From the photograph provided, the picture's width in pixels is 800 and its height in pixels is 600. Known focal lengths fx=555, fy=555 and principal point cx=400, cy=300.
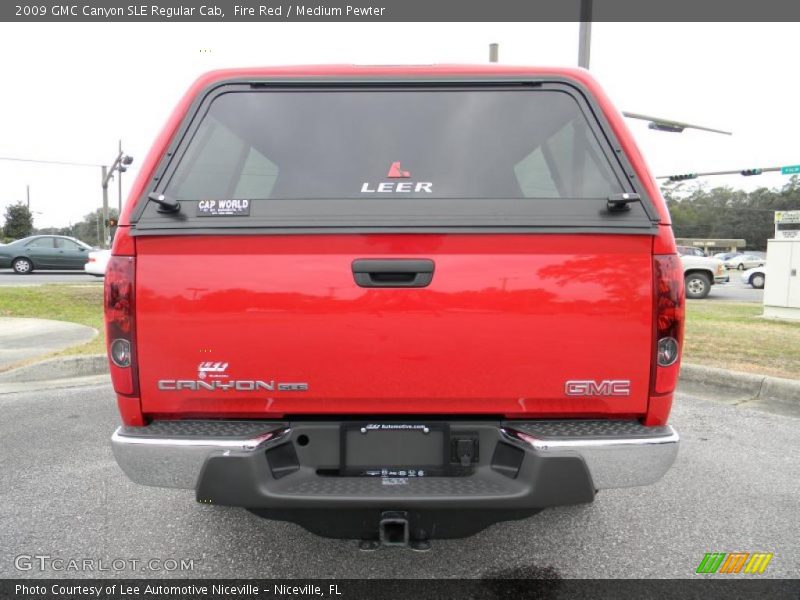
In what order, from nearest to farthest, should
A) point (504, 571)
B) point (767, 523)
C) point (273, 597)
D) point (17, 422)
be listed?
point (273, 597), point (504, 571), point (767, 523), point (17, 422)

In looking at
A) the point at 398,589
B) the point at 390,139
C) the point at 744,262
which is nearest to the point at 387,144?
the point at 390,139

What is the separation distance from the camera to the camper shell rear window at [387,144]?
2.27m

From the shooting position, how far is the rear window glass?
7.55ft

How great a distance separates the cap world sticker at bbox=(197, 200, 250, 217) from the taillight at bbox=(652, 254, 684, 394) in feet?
5.13

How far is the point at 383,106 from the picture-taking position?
2.40 m

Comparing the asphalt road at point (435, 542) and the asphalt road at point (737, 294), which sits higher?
the asphalt road at point (435, 542)

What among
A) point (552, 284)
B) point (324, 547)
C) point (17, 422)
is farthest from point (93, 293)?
point (552, 284)

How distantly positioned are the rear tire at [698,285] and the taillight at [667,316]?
650 inches

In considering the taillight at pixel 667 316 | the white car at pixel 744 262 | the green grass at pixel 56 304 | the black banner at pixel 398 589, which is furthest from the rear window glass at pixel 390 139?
the white car at pixel 744 262

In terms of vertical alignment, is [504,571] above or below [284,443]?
below

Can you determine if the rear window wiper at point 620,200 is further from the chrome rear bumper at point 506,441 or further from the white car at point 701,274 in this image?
the white car at point 701,274

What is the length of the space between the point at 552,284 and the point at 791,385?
177 inches

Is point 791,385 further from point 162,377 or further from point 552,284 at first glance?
point 162,377

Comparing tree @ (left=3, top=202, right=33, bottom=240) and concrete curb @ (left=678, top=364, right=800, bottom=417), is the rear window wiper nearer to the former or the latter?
concrete curb @ (left=678, top=364, right=800, bottom=417)
